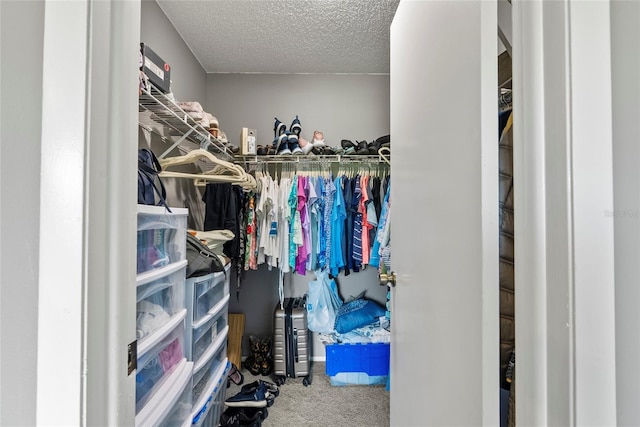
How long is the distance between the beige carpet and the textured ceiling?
256cm

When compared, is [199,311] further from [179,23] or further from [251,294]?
[179,23]

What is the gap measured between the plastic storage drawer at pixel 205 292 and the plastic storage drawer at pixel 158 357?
0.10 m

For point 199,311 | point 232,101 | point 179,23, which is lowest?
point 199,311

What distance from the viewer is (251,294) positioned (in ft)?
8.52

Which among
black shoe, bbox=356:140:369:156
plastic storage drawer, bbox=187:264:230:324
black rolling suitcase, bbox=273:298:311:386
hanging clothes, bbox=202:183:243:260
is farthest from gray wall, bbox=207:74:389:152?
black rolling suitcase, bbox=273:298:311:386

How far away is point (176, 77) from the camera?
200cm

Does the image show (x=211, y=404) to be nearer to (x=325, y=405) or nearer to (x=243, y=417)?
(x=243, y=417)

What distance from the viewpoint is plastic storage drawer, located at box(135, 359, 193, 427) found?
931 millimetres

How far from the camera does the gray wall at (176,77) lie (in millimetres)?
1652

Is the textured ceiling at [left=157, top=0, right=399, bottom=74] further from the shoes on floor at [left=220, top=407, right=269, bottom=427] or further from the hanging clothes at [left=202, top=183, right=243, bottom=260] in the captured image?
the shoes on floor at [left=220, top=407, right=269, bottom=427]

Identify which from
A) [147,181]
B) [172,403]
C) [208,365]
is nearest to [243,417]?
[208,365]
